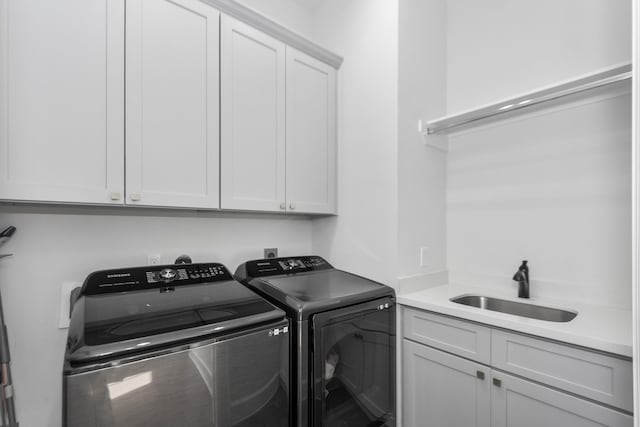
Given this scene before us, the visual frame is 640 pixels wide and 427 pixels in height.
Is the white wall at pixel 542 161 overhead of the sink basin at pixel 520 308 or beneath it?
overhead

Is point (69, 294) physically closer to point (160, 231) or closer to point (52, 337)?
point (52, 337)

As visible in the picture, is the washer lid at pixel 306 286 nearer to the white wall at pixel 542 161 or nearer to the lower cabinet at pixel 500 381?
the lower cabinet at pixel 500 381

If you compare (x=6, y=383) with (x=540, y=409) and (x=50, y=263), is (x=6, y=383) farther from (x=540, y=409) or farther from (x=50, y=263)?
(x=540, y=409)

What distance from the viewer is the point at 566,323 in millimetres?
1236

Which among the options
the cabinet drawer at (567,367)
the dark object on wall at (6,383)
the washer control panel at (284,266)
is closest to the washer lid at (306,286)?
the washer control panel at (284,266)

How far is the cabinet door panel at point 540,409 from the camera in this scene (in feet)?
3.48

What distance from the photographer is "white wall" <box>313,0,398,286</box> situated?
1.78 m

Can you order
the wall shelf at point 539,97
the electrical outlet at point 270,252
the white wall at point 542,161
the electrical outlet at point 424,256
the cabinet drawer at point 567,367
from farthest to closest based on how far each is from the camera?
the electrical outlet at point 270,252
the electrical outlet at point 424,256
the white wall at point 542,161
the wall shelf at point 539,97
the cabinet drawer at point 567,367

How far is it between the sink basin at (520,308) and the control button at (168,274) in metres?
1.45

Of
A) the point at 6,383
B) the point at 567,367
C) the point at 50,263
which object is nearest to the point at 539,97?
the point at 567,367

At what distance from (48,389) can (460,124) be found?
244 centimetres

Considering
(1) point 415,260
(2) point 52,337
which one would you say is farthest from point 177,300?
(1) point 415,260

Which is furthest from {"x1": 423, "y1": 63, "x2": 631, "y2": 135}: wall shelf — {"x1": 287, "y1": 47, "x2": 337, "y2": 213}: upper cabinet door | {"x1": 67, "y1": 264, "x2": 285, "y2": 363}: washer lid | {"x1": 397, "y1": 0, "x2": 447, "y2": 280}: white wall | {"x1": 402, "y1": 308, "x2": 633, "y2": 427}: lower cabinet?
{"x1": 67, "y1": 264, "x2": 285, "y2": 363}: washer lid

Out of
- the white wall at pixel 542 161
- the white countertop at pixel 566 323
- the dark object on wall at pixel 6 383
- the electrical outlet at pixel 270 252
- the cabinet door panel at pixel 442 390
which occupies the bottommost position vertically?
the cabinet door panel at pixel 442 390
